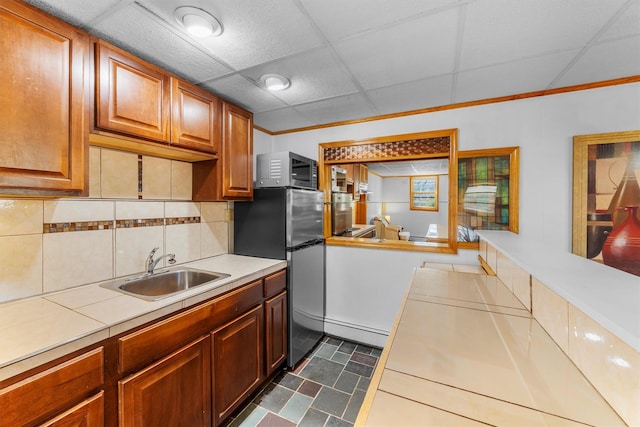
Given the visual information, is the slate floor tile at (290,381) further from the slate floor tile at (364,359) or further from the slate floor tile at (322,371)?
the slate floor tile at (364,359)

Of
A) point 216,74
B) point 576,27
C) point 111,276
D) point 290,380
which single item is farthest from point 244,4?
point 290,380

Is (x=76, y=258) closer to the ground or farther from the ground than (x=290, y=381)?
farther from the ground

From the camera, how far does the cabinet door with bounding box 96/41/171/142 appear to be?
1.34 m

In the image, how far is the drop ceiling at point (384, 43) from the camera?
118 cm

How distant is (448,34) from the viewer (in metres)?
1.36

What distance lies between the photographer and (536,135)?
2053mm

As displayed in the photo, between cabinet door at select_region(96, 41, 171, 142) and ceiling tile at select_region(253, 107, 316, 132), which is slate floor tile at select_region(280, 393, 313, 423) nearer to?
cabinet door at select_region(96, 41, 171, 142)

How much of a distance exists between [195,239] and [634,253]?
127 inches

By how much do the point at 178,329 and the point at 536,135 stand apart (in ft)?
9.36

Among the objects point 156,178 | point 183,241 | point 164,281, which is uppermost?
point 156,178

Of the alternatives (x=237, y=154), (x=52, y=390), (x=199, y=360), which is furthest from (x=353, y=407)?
(x=237, y=154)

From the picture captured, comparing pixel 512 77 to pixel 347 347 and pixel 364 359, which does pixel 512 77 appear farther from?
pixel 347 347

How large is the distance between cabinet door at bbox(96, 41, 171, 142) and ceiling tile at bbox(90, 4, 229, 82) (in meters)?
0.08

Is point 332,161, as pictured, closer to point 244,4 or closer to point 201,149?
point 201,149
